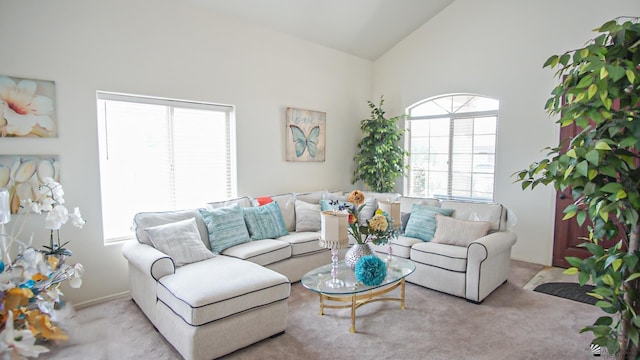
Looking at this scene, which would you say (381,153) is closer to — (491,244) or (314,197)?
(314,197)

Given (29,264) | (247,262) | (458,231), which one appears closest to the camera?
(29,264)

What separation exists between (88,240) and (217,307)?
174 centimetres

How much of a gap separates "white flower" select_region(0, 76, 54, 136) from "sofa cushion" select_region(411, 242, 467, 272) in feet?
11.9

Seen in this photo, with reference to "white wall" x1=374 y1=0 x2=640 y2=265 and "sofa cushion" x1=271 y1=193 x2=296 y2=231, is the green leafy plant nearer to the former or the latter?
"white wall" x1=374 y1=0 x2=640 y2=265

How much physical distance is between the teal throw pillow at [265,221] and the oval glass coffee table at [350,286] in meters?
0.97

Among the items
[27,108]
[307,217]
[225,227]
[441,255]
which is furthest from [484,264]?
A: [27,108]

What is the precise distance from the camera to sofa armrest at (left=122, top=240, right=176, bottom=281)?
267 centimetres

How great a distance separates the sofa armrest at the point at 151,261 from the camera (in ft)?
8.75

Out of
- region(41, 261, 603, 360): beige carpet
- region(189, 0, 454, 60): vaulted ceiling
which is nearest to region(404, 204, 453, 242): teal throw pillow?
region(41, 261, 603, 360): beige carpet

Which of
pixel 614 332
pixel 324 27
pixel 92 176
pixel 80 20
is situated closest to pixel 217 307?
pixel 92 176

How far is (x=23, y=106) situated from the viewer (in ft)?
9.45

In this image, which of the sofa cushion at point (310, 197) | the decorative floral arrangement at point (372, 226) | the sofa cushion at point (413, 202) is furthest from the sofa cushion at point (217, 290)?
the sofa cushion at point (413, 202)

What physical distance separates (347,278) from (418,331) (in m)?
0.69

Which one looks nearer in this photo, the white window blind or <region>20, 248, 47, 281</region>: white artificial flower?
<region>20, 248, 47, 281</region>: white artificial flower
